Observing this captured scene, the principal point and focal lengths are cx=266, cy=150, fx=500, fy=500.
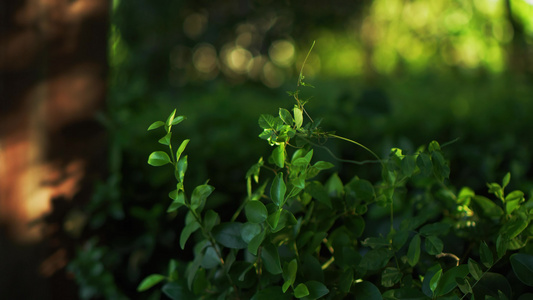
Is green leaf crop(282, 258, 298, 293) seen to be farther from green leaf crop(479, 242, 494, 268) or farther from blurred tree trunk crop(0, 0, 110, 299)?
blurred tree trunk crop(0, 0, 110, 299)

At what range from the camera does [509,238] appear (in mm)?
889

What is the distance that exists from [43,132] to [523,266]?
1.54 metres

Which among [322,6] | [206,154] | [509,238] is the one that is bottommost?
[322,6]

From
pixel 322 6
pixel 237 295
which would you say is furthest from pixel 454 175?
pixel 322 6

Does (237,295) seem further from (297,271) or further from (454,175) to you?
(454,175)

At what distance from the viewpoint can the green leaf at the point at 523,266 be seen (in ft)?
2.82

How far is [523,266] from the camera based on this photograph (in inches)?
34.2

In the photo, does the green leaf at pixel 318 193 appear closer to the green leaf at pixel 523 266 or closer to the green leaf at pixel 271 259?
the green leaf at pixel 271 259

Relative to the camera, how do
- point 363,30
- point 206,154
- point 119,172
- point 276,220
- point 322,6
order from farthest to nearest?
point 363,30, point 322,6, point 206,154, point 119,172, point 276,220

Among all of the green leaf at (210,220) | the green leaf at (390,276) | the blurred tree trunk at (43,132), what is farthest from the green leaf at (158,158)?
the blurred tree trunk at (43,132)

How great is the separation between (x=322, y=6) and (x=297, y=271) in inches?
200

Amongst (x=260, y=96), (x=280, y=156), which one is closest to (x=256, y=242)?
(x=280, y=156)

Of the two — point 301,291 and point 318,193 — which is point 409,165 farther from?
point 301,291

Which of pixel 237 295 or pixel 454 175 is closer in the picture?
pixel 237 295
